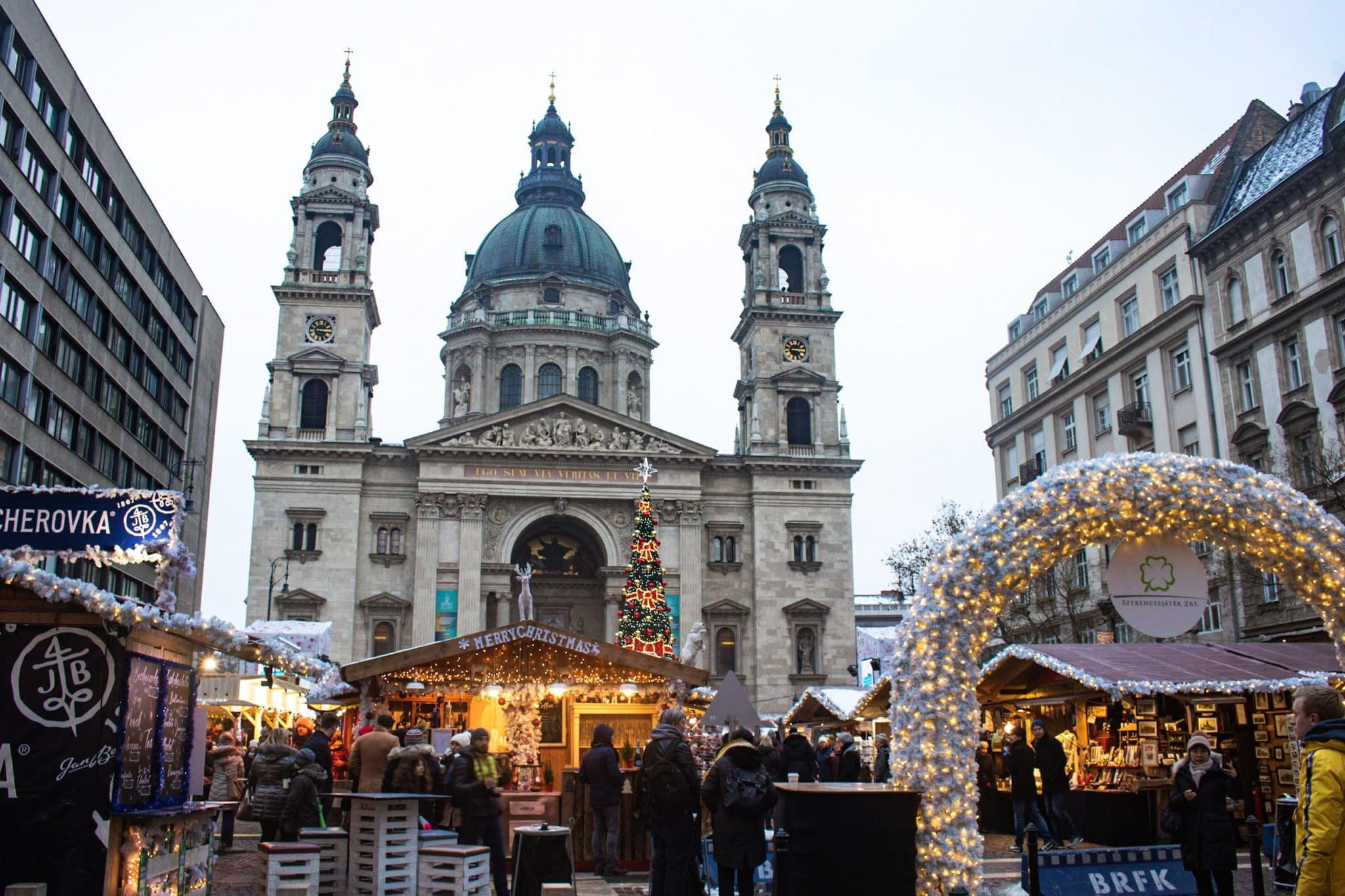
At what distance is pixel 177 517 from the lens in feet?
39.2

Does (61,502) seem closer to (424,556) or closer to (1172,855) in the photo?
(1172,855)

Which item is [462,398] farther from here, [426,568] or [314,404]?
[426,568]

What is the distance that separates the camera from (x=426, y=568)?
161ft

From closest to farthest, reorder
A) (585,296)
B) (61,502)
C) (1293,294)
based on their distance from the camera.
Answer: (61,502) → (1293,294) → (585,296)

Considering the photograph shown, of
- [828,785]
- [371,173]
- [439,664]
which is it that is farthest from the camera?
[371,173]

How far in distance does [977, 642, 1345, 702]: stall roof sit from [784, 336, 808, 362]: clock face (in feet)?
115

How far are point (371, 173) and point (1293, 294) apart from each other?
40.4 meters

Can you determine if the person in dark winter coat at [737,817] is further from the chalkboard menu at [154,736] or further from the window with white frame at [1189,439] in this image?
the window with white frame at [1189,439]

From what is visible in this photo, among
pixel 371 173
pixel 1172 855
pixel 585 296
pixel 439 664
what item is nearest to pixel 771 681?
pixel 585 296

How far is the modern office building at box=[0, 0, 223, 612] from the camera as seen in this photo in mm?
32594

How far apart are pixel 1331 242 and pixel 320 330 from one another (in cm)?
3887

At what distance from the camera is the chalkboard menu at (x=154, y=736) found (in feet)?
34.5

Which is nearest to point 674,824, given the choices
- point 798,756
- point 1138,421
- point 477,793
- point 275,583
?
point 477,793

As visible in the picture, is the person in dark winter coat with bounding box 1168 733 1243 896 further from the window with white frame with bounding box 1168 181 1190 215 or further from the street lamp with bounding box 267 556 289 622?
the street lamp with bounding box 267 556 289 622
